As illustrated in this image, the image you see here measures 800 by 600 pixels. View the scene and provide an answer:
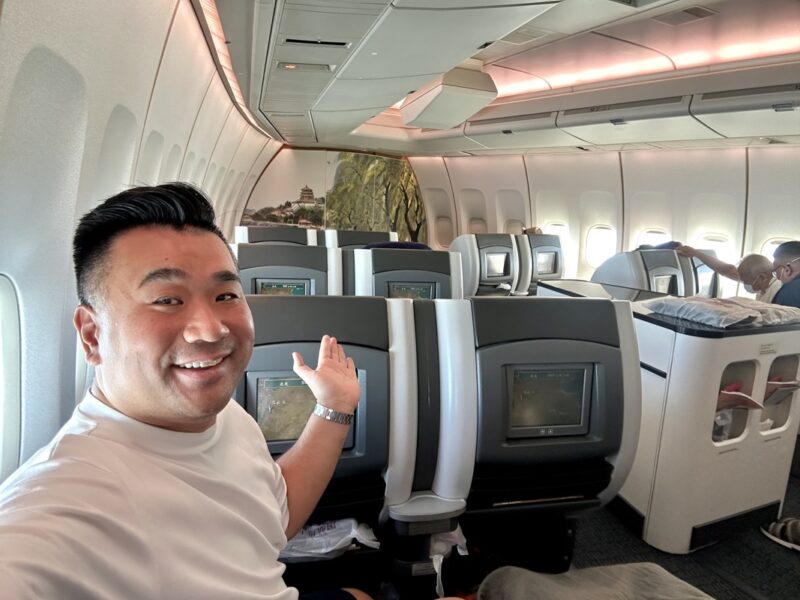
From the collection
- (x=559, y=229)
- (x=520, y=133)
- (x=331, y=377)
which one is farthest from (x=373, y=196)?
(x=331, y=377)

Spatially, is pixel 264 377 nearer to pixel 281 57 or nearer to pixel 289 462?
pixel 289 462

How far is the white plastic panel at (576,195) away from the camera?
9797 millimetres

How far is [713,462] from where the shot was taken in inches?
103

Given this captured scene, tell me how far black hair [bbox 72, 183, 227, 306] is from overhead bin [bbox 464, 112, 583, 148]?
6783mm

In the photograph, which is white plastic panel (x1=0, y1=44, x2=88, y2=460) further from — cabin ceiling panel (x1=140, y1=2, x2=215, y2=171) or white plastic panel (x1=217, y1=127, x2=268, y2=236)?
white plastic panel (x1=217, y1=127, x2=268, y2=236)

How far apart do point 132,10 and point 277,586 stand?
247 cm

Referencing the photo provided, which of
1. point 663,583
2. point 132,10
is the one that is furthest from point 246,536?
point 132,10

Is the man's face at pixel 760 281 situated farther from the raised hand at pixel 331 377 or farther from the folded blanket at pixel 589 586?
the raised hand at pixel 331 377

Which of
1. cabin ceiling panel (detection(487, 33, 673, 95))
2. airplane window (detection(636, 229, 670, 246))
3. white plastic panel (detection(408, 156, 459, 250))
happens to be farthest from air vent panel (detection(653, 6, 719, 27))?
white plastic panel (detection(408, 156, 459, 250))

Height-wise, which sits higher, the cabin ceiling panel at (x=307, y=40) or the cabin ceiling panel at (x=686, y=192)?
the cabin ceiling panel at (x=307, y=40)

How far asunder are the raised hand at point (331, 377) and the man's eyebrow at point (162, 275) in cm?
61

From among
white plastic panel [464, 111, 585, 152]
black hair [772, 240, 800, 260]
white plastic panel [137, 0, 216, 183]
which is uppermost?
white plastic panel [464, 111, 585, 152]

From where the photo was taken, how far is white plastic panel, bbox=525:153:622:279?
9.80 meters

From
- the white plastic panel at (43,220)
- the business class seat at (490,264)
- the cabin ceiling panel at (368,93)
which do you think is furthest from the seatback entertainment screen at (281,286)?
the business class seat at (490,264)
